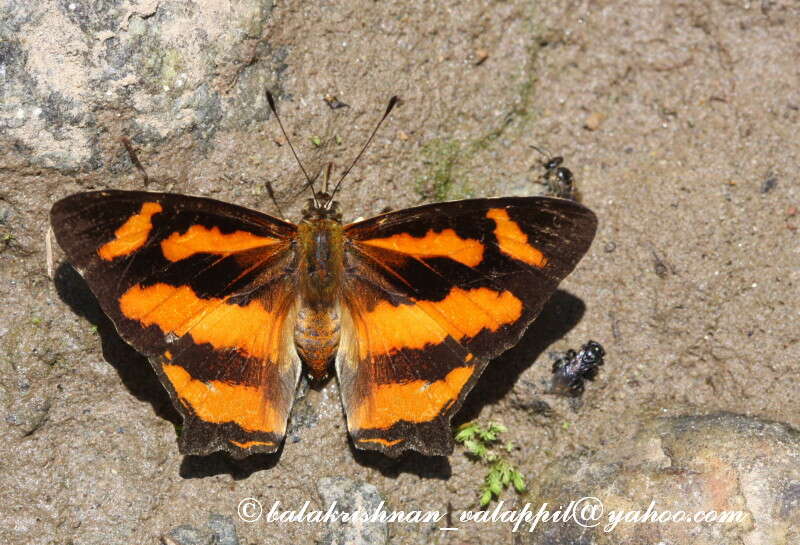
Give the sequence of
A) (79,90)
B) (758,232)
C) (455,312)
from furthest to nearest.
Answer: (758,232) < (79,90) < (455,312)

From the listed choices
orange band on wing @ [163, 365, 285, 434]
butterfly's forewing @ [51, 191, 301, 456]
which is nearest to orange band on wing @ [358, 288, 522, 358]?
butterfly's forewing @ [51, 191, 301, 456]

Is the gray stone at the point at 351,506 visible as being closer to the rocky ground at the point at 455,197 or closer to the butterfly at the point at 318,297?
the rocky ground at the point at 455,197

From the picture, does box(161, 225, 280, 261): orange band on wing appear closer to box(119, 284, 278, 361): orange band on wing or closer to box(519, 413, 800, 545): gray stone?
box(119, 284, 278, 361): orange band on wing

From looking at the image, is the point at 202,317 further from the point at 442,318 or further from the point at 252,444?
the point at 442,318

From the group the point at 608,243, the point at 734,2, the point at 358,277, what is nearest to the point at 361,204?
the point at 358,277

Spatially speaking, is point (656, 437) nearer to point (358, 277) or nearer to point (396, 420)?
point (396, 420)

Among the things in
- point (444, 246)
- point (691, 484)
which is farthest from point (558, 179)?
point (691, 484)
